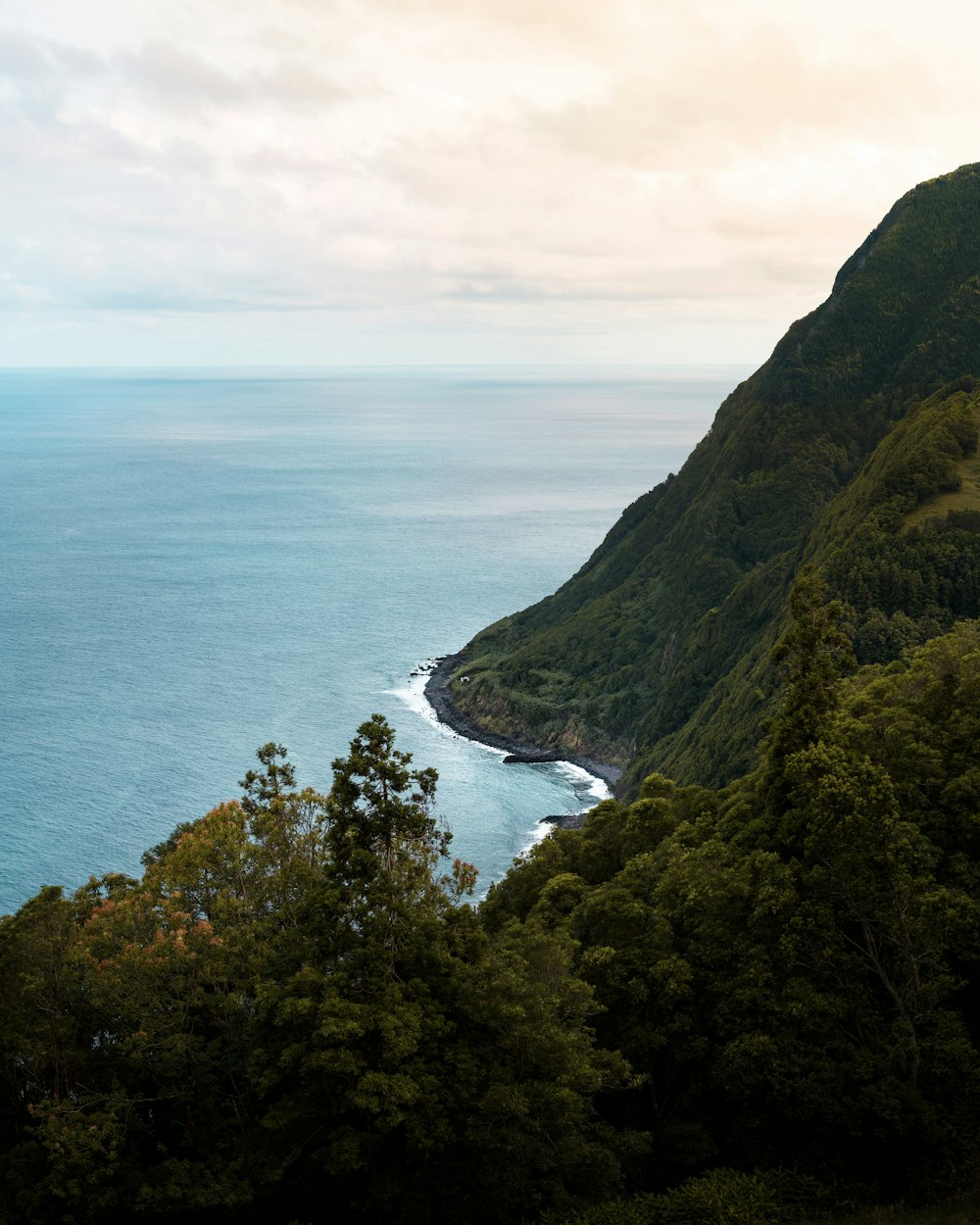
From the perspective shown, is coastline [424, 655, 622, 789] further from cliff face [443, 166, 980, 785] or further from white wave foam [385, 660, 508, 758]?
cliff face [443, 166, 980, 785]

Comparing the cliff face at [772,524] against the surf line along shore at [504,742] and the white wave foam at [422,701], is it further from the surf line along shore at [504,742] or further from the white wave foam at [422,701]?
the white wave foam at [422,701]

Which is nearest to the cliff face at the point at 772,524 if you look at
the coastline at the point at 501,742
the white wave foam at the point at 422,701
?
the coastline at the point at 501,742

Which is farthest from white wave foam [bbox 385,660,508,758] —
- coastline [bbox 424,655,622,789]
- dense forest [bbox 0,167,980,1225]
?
dense forest [bbox 0,167,980,1225]

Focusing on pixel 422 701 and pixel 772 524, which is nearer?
pixel 772 524

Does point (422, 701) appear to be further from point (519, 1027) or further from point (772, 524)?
point (519, 1027)

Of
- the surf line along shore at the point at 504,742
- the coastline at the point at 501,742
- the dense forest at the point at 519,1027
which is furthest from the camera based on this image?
the coastline at the point at 501,742

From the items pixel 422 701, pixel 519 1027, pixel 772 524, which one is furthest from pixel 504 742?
pixel 519 1027

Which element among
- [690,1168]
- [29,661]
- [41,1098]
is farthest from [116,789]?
[690,1168]
